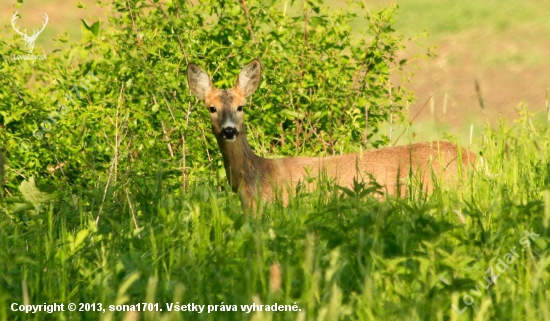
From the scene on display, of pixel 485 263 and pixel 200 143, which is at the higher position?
pixel 200 143

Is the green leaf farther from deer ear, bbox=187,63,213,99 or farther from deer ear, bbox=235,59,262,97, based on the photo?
deer ear, bbox=235,59,262,97

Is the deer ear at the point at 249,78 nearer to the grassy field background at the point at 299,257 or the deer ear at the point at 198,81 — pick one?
the deer ear at the point at 198,81

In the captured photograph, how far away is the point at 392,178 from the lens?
7109mm

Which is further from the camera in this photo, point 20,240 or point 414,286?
point 20,240

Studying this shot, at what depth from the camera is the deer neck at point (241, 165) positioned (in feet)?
→ 23.1

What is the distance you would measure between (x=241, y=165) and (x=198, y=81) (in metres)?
0.95

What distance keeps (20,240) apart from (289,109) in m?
4.06

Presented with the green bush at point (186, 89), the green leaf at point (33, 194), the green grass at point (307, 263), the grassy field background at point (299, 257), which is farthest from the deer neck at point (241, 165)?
the green grass at point (307, 263)

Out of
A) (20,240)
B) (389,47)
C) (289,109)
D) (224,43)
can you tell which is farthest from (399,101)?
(20,240)

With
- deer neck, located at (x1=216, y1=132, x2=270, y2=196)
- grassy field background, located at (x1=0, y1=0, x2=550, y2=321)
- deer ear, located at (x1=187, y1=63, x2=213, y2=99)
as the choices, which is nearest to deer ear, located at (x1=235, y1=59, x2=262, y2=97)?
deer ear, located at (x1=187, y1=63, x2=213, y2=99)

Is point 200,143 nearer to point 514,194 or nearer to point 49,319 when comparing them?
point 514,194

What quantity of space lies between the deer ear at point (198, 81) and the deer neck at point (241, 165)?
0.63 metres

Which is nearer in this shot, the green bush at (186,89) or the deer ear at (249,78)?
the green bush at (186,89)

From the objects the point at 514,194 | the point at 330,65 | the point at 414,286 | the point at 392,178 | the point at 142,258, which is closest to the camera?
the point at 414,286
